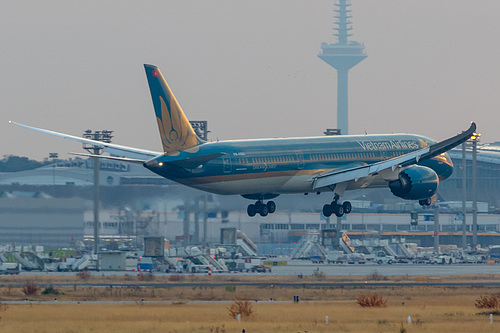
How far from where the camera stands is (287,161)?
77.4 meters

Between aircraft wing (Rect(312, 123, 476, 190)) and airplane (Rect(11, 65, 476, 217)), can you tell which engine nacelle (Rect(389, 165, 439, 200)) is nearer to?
airplane (Rect(11, 65, 476, 217))

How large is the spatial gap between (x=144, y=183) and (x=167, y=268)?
11.9 metres

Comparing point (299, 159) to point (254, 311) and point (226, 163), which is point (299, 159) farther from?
point (254, 311)

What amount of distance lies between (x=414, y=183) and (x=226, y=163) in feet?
49.4

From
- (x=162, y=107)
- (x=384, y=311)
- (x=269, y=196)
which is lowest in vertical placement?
(x=384, y=311)

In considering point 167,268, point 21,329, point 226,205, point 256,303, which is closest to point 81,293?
point 256,303

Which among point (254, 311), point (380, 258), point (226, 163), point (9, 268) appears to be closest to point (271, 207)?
point (226, 163)

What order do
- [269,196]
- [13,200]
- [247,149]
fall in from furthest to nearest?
[13,200] → [269,196] → [247,149]

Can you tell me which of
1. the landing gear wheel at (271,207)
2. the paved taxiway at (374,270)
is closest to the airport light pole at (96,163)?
the paved taxiway at (374,270)

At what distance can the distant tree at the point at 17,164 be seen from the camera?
14600 centimetres

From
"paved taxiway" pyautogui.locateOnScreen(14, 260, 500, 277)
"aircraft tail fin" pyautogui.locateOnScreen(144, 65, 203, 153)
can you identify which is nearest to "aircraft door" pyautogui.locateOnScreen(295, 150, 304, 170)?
"aircraft tail fin" pyautogui.locateOnScreen(144, 65, 203, 153)

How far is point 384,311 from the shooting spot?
Answer: 230 feet

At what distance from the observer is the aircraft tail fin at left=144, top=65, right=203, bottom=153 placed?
7188cm

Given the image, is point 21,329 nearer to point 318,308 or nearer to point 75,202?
point 318,308
